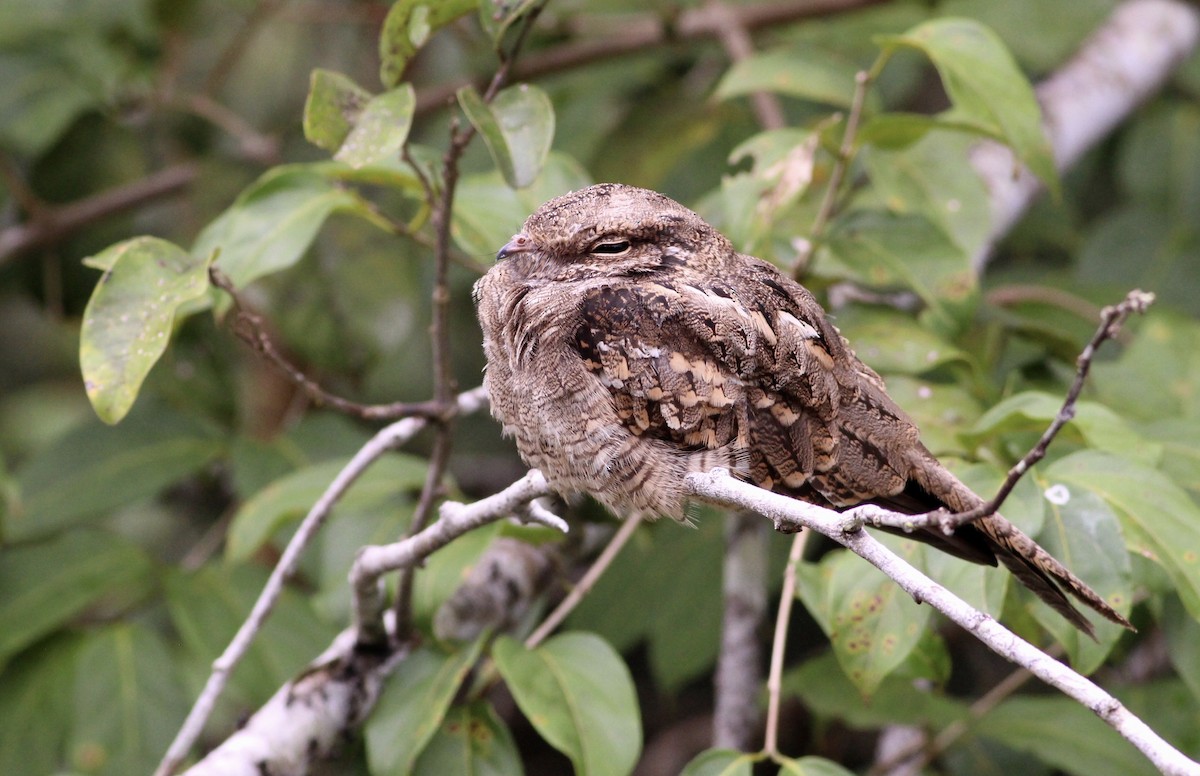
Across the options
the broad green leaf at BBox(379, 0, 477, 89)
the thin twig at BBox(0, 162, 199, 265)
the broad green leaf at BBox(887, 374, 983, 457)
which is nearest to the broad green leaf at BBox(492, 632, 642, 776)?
the broad green leaf at BBox(887, 374, 983, 457)

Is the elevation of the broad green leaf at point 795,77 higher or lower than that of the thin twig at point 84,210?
higher

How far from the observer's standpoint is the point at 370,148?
6.58ft

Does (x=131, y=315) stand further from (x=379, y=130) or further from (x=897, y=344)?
(x=897, y=344)

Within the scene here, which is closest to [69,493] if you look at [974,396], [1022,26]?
[974,396]

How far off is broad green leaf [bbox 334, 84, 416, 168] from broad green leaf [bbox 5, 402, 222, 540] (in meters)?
1.39

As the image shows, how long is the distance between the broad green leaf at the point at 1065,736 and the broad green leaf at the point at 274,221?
71.4 inches

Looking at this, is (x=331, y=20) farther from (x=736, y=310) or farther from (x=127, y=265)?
(x=736, y=310)

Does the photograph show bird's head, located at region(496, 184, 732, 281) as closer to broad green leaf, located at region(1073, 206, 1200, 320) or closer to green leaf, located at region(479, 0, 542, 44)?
green leaf, located at region(479, 0, 542, 44)

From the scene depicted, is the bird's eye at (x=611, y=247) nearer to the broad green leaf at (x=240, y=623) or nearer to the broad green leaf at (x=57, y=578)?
the broad green leaf at (x=240, y=623)

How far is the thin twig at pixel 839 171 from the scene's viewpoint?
101 inches

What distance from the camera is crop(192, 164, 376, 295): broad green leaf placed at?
2352 millimetres

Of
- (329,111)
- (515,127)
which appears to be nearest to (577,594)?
(515,127)

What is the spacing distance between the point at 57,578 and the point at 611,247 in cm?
163

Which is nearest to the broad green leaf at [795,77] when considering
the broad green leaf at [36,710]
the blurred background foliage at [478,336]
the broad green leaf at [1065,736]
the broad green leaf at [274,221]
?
the blurred background foliage at [478,336]
